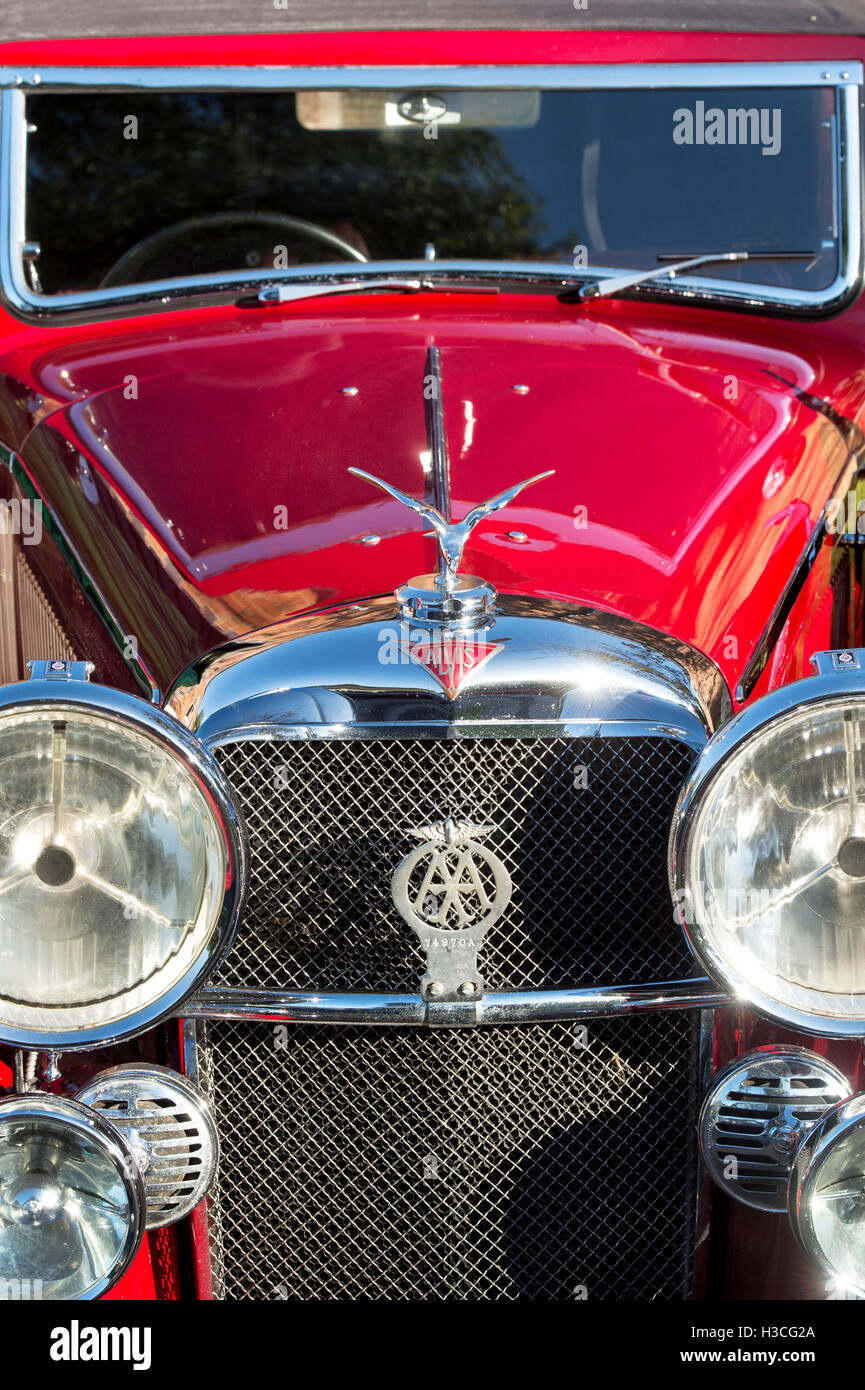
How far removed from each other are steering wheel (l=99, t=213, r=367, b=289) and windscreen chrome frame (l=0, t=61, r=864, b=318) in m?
0.12

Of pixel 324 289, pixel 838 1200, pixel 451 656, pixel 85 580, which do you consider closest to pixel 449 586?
pixel 451 656

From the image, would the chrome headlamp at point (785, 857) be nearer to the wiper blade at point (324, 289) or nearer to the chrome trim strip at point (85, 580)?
the chrome trim strip at point (85, 580)

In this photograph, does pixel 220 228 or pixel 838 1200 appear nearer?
pixel 838 1200

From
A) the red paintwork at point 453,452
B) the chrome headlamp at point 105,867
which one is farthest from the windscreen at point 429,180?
the chrome headlamp at point 105,867

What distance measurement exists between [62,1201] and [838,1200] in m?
0.81

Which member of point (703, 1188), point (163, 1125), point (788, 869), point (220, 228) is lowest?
point (703, 1188)

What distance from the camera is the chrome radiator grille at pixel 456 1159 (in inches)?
69.8

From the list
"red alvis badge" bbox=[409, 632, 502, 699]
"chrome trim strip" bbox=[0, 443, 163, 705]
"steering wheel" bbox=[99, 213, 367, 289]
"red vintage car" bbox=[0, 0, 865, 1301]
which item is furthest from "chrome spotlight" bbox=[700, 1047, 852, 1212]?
"steering wheel" bbox=[99, 213, 367, 289]

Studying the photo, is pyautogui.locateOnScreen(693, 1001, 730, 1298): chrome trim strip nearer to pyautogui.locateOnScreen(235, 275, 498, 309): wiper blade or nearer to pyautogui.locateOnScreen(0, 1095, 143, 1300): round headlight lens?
pyautogui.locateOnScreen(0, 1095, 143, 1300): round headlight lens

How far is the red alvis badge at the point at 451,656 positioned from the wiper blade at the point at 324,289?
108 cm

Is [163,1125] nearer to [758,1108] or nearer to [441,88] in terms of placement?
[758,1108]

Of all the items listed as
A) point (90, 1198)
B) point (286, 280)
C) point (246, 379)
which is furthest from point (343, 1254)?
point (286, 280)

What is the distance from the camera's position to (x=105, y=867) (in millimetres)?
1604

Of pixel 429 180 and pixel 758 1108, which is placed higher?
pixel 429 180
